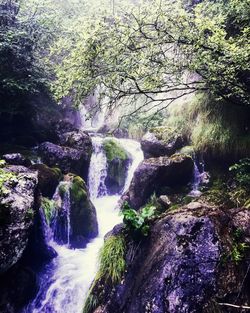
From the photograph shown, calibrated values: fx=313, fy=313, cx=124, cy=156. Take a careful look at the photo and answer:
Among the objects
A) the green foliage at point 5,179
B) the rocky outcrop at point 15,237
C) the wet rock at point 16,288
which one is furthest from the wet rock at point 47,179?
the wet rock at point 16,288

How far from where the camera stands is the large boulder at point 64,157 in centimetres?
1041

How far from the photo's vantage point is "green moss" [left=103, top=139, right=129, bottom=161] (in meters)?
12.1

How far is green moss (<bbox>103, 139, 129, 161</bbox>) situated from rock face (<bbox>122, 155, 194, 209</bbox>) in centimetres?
284

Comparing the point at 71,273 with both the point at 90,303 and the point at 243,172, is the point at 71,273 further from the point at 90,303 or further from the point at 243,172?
the point at 243,172

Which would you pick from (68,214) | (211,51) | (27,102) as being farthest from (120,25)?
(27,102)

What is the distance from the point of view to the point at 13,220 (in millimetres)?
5754

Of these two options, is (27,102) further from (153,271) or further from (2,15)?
(153,271)

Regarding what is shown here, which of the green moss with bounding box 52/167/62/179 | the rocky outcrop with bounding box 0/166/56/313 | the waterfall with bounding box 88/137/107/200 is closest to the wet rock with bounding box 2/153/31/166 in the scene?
Answer: the green moss with bounding box 52/167/62/179

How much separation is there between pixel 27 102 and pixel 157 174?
5.47 m

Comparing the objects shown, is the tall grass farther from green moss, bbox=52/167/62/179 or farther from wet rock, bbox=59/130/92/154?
green moss, bbox=52/167/62/179

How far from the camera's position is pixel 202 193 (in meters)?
8.11

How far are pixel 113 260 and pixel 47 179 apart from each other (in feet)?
14.3

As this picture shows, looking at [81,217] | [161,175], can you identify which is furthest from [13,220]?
[161,175]

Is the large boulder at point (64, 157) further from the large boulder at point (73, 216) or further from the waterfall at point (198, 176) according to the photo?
the waterfall at point (198, 176)
